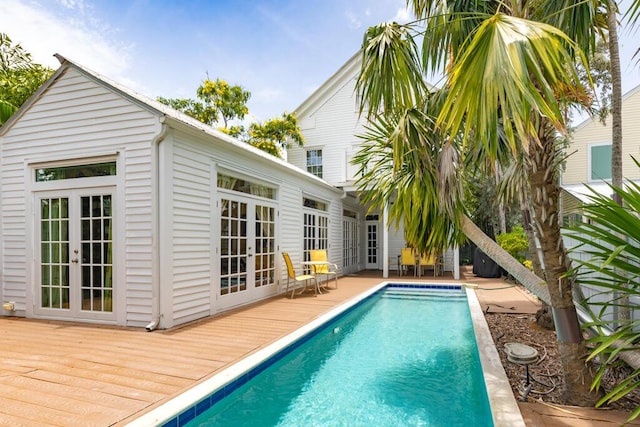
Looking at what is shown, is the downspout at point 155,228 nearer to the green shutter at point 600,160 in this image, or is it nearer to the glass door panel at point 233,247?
the glass door panel at point 233,247

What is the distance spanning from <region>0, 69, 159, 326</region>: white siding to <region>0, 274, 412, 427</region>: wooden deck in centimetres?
76

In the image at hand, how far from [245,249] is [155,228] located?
83.8 inches

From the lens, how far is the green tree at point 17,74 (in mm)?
8750

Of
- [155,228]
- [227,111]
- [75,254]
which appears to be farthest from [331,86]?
[75,254]

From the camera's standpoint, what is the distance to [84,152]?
5434 mm

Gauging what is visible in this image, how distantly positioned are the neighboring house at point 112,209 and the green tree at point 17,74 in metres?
4.02

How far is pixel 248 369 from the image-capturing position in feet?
11.2

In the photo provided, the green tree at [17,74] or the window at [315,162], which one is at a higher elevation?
the green tree at [17,74]

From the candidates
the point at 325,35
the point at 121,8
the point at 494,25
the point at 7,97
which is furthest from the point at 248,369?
the point at 325,35

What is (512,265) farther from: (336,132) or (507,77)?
Answer: (336,132)

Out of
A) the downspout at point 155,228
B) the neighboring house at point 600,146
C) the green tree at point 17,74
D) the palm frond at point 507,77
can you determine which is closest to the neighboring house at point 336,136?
the neighboring house at point 600,146

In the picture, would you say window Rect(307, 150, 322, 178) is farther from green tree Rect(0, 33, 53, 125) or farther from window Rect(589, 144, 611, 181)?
window Rect(589, 144, 611, 181)

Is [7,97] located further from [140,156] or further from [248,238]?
[248,238]

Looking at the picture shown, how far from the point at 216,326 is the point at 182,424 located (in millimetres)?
2609
